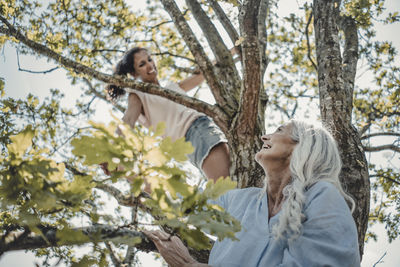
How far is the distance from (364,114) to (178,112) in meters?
4.60

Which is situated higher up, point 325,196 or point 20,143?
point 20,143

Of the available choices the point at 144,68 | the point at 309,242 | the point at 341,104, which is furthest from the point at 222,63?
the point at 309,242

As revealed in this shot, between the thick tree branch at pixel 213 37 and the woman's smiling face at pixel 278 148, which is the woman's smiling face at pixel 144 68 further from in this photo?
the woman's smiling face at pixel 278 148

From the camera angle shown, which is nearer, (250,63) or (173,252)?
(173,252)

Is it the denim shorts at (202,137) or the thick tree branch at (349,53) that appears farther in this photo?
the thick tree branch at (349,53)

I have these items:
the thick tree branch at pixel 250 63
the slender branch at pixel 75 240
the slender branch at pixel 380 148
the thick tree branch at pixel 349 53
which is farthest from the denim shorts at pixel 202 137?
the slender branch at pixel 380 148

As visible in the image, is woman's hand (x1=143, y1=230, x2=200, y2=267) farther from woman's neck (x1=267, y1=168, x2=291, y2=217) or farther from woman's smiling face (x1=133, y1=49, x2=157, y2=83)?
woman's smiling face (x1=133, y1=49, x2=157, y2=83)

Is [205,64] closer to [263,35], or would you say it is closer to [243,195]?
[263,35]

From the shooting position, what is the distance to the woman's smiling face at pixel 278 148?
2.28 m

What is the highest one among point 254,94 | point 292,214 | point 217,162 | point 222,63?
point 222,63

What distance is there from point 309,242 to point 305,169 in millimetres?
586

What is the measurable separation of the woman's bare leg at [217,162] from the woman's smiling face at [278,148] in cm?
70

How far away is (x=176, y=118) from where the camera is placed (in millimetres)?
3574

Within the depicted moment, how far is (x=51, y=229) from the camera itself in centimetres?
126
